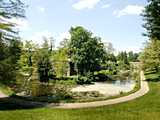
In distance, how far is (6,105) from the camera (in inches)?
1037

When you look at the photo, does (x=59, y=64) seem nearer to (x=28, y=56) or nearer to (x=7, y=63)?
(x=28, y=56)

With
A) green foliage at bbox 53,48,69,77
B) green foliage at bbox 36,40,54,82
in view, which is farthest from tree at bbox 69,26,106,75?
green foliage at bbox 36,40,54,82

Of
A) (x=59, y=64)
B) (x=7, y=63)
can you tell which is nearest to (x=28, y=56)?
(x=59, y=64)

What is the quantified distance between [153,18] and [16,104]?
3351cm

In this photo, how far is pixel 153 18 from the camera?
53219 mm

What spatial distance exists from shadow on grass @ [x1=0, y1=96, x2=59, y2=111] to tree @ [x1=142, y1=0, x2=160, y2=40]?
29.3m

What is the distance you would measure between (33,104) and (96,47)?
58444mm

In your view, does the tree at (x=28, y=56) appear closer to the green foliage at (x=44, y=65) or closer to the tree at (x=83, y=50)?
the green foliage at (x=44, y=65)

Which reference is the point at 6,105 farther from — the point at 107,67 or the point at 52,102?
the point at 107,67

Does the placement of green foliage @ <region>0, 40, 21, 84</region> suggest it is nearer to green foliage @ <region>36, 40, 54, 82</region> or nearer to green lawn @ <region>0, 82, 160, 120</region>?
green lawn @ <region>0, 82, 160, 120</region>

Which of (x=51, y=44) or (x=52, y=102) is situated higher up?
(x=51, y=44)

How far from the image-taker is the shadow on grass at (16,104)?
25669mm

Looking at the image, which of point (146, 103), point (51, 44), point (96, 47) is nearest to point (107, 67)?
point (96, 47)

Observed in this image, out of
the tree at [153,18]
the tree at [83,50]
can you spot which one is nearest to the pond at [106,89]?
the tree at [153,18]
